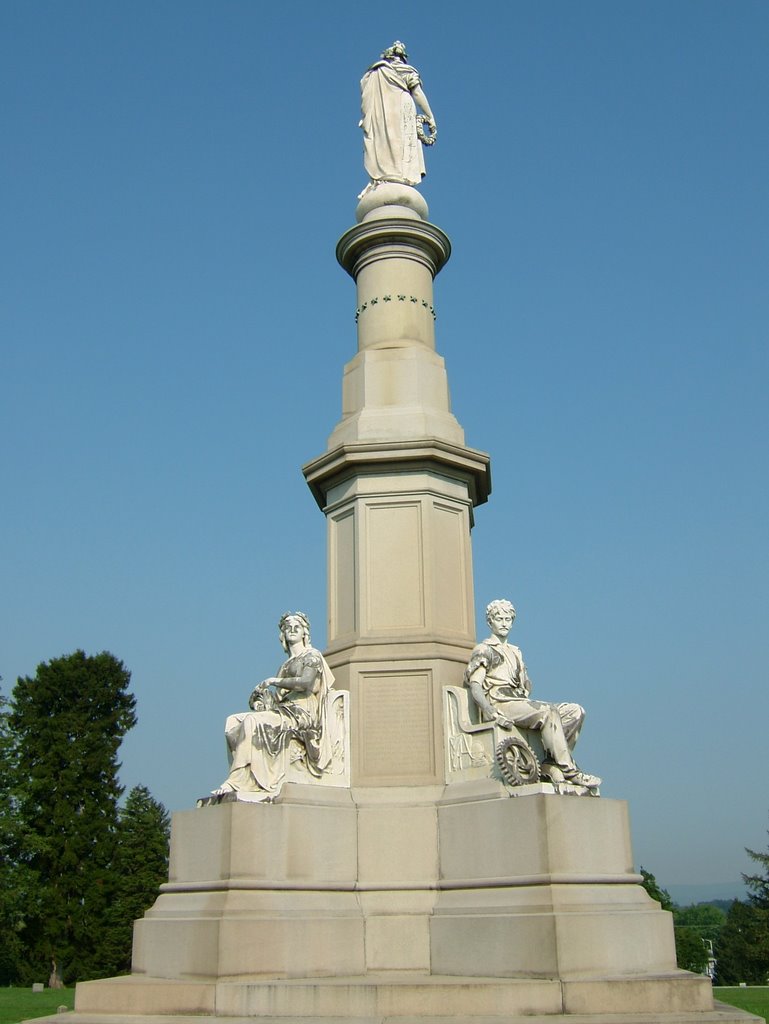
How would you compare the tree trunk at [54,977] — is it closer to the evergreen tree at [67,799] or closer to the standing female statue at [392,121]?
the evergreen tree at [67,799]

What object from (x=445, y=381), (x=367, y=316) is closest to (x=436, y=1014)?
(x=445, y=381)

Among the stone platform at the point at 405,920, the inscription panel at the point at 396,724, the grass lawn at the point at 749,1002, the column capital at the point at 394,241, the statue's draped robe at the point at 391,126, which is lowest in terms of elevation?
the grass lawn at the point at 749,1002

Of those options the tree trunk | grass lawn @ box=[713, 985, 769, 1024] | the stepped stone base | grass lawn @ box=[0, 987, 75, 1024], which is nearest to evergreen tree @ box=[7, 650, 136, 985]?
the tree trunk

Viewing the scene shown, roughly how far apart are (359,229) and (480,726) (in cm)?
780

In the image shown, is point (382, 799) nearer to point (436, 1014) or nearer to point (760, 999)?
point (436, 1014)

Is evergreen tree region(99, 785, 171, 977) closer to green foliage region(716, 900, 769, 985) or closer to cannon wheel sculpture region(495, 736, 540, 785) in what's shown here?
green foliage region(716, 900, 769, 985)

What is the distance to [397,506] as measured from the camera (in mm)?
14039

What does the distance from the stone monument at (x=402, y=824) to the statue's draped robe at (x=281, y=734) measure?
1.3 inches

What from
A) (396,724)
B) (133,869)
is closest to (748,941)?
(133,869)

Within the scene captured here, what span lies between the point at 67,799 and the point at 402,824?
119 ft

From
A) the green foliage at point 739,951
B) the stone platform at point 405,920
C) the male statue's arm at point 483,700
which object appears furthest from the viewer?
the green foliage at point 739,951

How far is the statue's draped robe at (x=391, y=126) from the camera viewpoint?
53.8ft

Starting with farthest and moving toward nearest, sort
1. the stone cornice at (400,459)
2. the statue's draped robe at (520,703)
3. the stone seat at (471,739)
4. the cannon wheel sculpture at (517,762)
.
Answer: the stone cornice at (400,459) → the stone seat at (471,739) → the statue's draped robe at (520,703) → the cannon wheel sculpture at (517,762)

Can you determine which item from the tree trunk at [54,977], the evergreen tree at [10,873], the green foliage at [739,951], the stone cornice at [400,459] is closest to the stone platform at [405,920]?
the stone cornice at [400,459]
